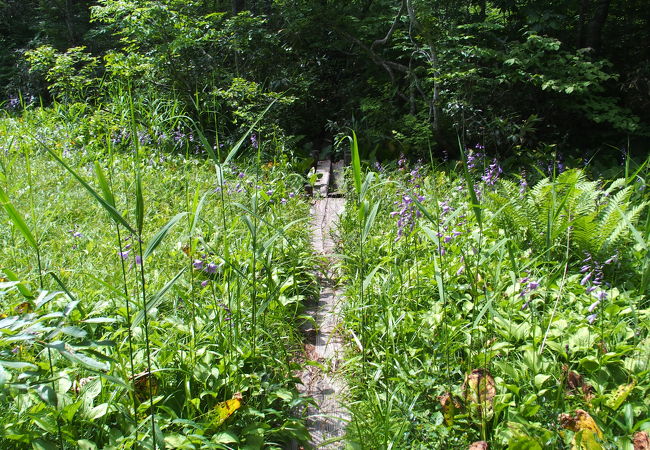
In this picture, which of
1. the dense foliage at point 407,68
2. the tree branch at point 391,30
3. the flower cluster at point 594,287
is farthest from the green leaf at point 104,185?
the tree branch at point 391,30

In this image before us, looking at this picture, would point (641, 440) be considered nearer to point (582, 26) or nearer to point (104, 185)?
point (104, 185)

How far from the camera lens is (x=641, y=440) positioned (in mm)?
1698

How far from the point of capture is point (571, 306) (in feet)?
8.54

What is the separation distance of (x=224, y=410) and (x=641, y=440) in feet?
4.46

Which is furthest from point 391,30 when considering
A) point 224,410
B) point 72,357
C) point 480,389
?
point 72,357

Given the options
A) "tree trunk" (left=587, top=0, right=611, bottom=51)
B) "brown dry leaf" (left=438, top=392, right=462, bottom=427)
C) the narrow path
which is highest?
"tree trunk" (left=587, top=0, right=611, bottom=51)

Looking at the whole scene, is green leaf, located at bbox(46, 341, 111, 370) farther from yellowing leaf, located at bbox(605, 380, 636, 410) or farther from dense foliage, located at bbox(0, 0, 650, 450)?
yellowing leaf, located at bbox(605, 380, 636, 410)

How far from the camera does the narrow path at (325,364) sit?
215cm

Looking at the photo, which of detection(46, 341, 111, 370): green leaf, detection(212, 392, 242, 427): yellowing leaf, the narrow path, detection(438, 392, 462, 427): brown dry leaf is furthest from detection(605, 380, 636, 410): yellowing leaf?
detection(46, 341, 111, 370): green leaf

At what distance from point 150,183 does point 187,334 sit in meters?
2.54

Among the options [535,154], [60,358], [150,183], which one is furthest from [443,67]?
→ [60,358]

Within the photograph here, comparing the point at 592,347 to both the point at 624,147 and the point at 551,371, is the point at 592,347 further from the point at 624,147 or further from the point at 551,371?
the point at 624,147

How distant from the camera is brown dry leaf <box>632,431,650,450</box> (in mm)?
1683

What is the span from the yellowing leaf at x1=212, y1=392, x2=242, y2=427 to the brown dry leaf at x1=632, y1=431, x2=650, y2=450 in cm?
130
